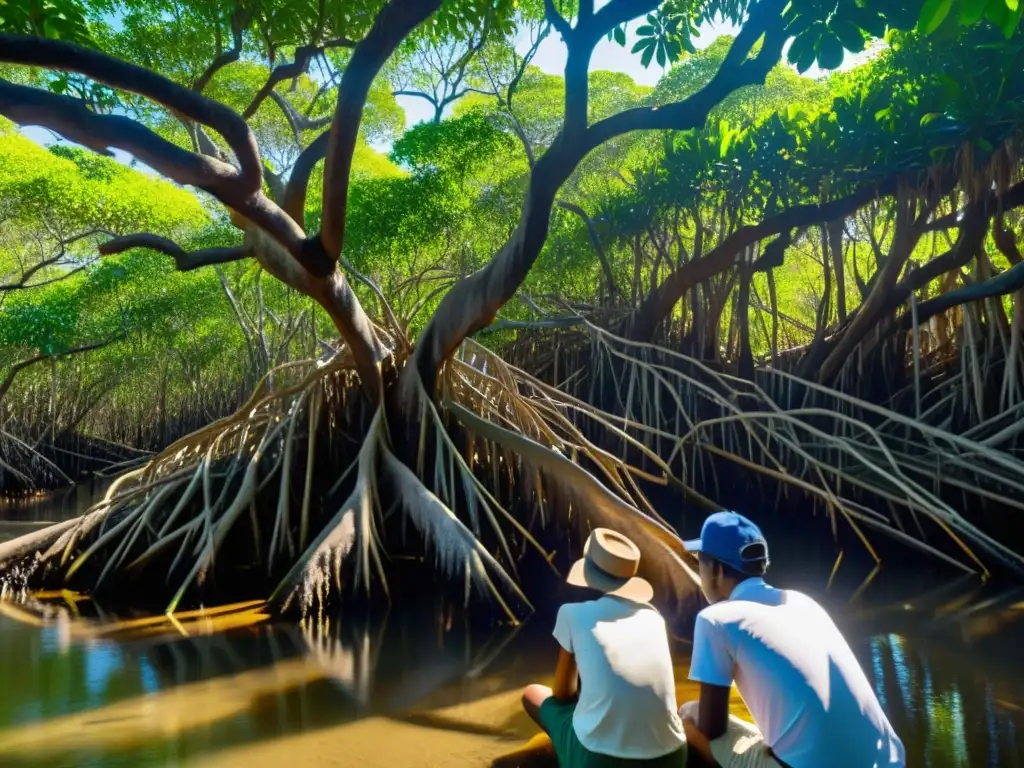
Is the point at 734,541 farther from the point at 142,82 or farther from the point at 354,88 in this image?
the point at 142,82

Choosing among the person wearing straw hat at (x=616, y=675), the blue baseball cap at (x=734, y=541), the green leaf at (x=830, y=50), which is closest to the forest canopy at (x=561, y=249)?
the green leaf at (x=830, y=50)

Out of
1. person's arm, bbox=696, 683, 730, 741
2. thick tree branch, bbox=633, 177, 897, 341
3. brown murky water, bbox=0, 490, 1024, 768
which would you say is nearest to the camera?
person's arm, bbox=696, 683, 730, 741

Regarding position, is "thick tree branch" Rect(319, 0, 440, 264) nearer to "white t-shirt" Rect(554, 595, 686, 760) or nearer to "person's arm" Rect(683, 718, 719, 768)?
"white t-shirt" Rect(554, 595, 686, 760)

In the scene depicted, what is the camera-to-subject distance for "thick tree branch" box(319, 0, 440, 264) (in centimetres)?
325

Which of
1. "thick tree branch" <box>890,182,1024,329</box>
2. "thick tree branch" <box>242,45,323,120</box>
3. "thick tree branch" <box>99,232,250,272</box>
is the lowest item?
"thick tree branch" <box>890,182,1024,329</box>

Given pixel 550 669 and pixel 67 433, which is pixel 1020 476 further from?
pixel 67 433

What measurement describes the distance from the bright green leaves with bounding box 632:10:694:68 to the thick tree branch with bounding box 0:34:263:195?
203 centimetres

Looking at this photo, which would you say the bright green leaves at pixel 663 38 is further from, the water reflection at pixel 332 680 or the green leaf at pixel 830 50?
the water reflection at pixel 332 680

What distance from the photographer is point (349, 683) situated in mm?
3021

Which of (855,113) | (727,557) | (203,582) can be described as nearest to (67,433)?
(203,582)

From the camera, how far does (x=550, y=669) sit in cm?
318

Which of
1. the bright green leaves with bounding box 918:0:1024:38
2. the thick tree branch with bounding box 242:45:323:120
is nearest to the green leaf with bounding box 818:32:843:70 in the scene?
the bright green leaves with bounding box 918:0:1024:38

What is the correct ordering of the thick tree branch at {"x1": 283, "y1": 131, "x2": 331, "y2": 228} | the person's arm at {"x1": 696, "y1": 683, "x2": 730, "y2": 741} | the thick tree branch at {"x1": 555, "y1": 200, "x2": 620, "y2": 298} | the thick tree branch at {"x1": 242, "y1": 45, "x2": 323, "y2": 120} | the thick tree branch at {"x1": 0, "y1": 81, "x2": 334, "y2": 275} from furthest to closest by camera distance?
1. the thick tree branch at {"x1": 555, "y1": 200, "x2": 620, "y2": 298}
2. the thick tree branch at {"x1": 242, "y1": 45, "x2": 323, "y2": 120}
3. the thick tree branch at {"x1": 283, "y1": 131, "x2": 331, "y2": 228}
4. the thick tree branch at {"x1": 0, "y1": 81, "x2": 334, "y2": 275}
5. the person's arm at {"x1": 696, "y1": 683, "x2": 730, "y2": 741}

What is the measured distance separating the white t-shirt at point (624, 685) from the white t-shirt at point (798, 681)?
0.18m
